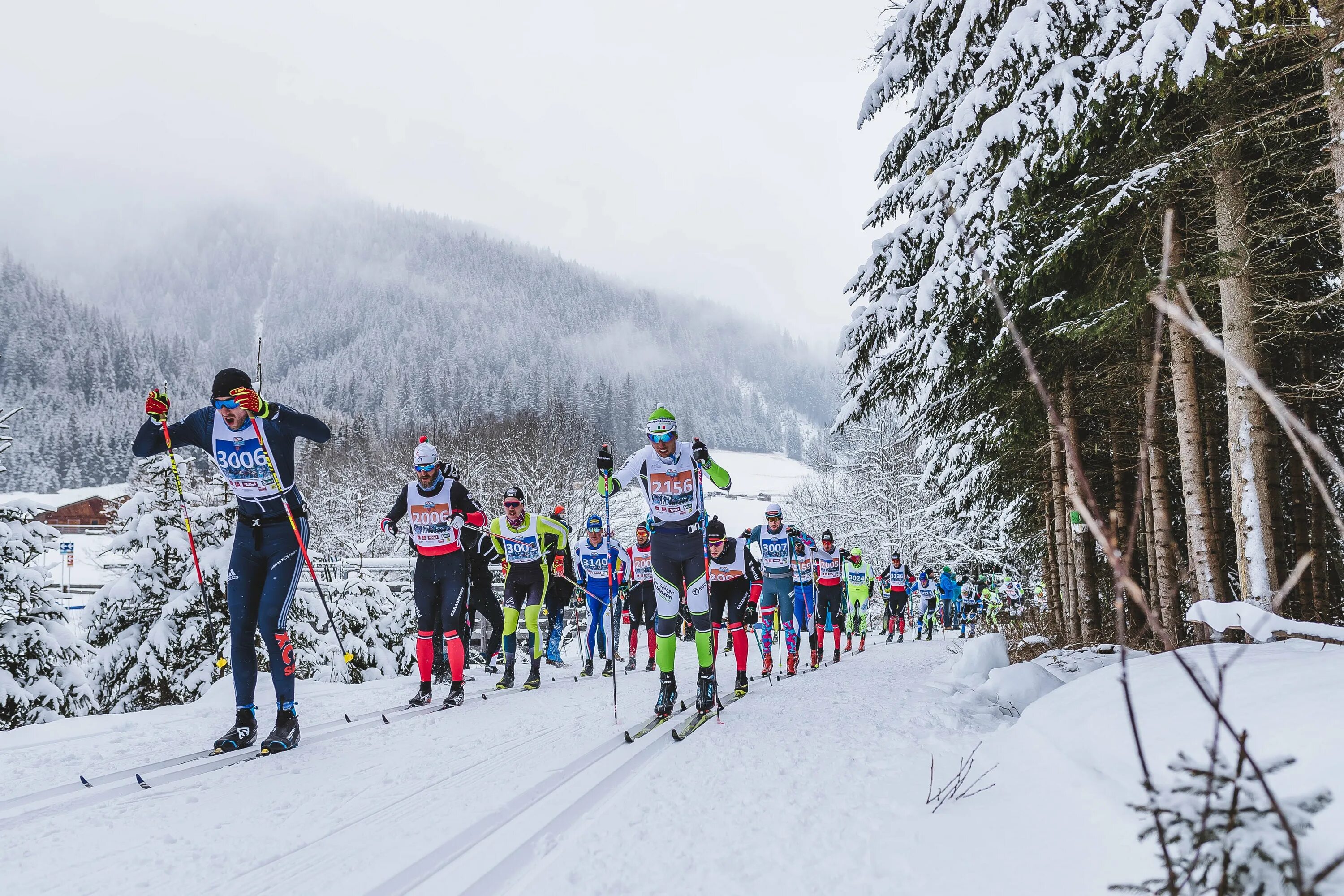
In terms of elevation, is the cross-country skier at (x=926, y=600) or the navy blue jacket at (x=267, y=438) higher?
the navy blue jacket at (x=267, y=438)

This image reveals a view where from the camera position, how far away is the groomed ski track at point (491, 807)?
2701 mm

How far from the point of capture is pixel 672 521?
20.8 feet

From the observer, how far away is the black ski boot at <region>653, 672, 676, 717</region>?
229 inches

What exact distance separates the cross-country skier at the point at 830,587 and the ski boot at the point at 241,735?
909 cm

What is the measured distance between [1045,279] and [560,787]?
284 inches

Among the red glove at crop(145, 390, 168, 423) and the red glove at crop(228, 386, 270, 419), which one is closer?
the red glove at crop(228, 386, 270, 419)

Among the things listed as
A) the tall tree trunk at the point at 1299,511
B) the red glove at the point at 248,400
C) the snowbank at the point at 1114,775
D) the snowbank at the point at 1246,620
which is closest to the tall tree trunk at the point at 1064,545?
the tall tree trunk at the point at 1299,511

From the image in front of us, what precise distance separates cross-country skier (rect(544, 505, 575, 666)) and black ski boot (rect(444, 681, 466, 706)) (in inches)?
112

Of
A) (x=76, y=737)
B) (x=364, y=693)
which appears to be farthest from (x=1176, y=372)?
(x=76, y=737)

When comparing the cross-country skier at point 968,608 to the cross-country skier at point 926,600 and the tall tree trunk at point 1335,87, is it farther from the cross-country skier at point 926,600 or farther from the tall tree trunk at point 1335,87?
the tall tree trunk at point 1335,87

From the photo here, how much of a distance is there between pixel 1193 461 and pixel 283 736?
28.8 ft

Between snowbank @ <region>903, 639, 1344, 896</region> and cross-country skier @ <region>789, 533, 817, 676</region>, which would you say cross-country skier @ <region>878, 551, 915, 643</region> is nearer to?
cross-country skier @ <region>789, 533, 817, 676</region>

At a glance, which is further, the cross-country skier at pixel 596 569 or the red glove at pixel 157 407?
the cross-country skier at pixel 596 569

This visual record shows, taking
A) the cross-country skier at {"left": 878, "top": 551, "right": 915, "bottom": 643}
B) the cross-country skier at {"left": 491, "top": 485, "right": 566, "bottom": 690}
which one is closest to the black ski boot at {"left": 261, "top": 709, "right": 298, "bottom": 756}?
the cross-country skier at {"left": 491, "top": 485, "right": 566, "bottom": 690}
